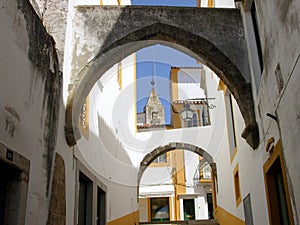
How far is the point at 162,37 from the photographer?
6.67 metres

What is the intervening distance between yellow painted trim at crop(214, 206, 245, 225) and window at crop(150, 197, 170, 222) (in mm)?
8820

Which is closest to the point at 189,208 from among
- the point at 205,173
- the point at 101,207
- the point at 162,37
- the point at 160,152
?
the point at 205,173

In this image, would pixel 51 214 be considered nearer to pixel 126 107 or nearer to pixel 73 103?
pixel 73 103

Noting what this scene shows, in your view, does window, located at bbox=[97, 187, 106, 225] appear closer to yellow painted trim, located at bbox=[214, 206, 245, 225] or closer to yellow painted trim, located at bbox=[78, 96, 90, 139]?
yellow painted trim, located at bbox=[78, 96, 90, 139]

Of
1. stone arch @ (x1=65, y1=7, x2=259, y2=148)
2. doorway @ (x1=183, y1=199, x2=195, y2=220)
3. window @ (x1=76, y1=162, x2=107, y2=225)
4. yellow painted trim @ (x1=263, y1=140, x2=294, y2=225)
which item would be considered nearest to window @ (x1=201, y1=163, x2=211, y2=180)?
doorway @ (x1=183, y1=199, x2=195, y2=220)

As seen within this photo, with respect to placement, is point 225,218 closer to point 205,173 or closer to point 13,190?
point 13,190

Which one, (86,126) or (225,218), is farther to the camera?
(225,218)

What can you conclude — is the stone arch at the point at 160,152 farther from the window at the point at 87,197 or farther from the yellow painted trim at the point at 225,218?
the window at the point at 87,197

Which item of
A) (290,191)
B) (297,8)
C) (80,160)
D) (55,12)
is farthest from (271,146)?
(55,12)

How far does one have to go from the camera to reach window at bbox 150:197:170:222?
2086cm

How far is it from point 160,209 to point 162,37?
15.7 m

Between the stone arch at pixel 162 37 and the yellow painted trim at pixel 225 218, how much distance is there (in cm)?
320

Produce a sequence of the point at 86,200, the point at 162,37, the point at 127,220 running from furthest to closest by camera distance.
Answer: the point at 127,220 < the point at 86,200 < the point at 162,37

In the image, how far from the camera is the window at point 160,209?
68.4ft
